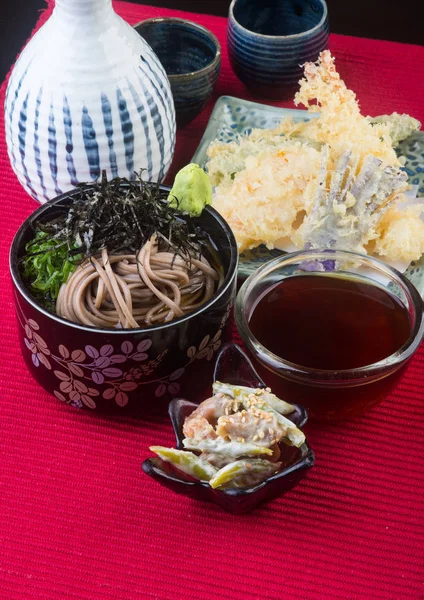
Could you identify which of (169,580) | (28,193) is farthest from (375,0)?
(169,580)

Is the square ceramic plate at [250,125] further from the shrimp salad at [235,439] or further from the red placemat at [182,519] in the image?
the shrimp salad at [235,439]

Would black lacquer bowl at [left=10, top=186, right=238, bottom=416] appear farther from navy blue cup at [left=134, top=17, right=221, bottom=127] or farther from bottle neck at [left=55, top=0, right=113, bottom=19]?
navy blue cup at [left=134, top=17, right=221, bottom=127]

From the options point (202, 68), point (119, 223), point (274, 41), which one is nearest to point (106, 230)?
point (119, 223)

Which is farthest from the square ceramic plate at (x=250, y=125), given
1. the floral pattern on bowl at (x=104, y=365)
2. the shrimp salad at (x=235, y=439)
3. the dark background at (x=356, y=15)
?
the dark background at (x=356, y=15)

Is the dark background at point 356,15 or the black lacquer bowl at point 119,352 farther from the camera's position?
the dark background at point 356,15

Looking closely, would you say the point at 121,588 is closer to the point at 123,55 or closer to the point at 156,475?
the point at 156,475

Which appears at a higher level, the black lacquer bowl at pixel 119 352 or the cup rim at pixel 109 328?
the cup rim at pixel 109 328
